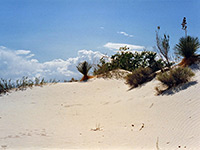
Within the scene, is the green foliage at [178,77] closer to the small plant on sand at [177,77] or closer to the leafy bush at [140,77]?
the small plant on sand at [177,77]

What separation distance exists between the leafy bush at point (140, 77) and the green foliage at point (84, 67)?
3.68 metres

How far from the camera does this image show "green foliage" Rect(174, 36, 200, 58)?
34.9 feet

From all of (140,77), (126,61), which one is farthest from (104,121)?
(126,61)

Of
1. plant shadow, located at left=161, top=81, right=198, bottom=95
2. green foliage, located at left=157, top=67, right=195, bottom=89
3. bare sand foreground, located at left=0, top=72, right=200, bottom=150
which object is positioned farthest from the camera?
green foliage, located at left=157, top=67, right=195, bottom=89

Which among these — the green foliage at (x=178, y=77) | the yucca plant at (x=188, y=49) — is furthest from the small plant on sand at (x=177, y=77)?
the yucca plant at (x=188, y=49)

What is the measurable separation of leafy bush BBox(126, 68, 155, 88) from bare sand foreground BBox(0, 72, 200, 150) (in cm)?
79

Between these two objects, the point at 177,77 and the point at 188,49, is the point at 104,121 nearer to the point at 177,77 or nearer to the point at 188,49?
the point at 177,77

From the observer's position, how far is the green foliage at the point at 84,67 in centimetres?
1438

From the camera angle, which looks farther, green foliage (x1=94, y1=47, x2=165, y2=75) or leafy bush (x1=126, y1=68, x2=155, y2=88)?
green foliage (x1=94, y1=47, x2=165, y2=75)

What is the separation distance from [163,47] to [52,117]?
744 cm

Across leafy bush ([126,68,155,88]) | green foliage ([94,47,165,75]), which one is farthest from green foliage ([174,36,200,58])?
green foliage ([94,47,165,75])

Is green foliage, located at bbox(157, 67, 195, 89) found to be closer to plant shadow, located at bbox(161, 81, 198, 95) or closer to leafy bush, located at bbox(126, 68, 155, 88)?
plant shadow, located at bbox(161, 81, 198, 95)

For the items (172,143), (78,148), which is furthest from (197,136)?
(78,148)

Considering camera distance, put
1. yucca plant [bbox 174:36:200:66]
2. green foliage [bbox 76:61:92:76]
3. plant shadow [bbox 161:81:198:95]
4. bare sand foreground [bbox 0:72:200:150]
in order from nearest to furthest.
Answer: bare sand foreground [bbox 0:72:200:150] < plant shadow [bbox 161:81:198:95] < yucca plant [bbox 174:36:200:66] < green foliage [bbox 76:61:92:76]
